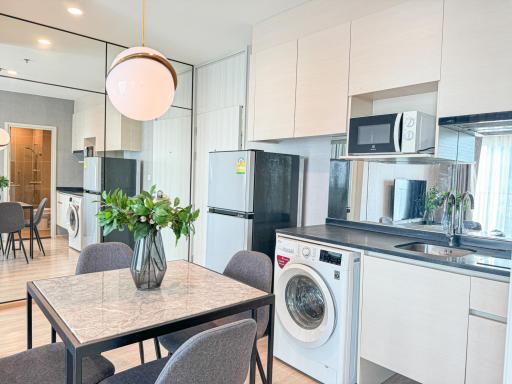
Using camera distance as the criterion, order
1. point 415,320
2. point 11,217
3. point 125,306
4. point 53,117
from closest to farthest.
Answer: point 125,306 → point 415,320 → point 11,217 → point 53,117

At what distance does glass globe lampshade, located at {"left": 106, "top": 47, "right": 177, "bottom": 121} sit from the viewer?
1.70 metres

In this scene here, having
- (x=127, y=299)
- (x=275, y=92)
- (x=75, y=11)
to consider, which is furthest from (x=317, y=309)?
(x=75, y=11)

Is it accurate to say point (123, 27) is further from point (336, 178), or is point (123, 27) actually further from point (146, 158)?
point (336, 178)

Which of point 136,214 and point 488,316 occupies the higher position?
point 136,214

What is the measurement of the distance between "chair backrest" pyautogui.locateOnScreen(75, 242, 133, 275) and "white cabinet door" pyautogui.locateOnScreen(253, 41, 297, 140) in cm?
156

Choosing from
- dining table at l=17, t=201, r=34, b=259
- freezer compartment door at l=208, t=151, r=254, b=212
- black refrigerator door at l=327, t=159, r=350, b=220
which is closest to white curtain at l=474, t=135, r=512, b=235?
black refrigerator door at l=327, t=159, r=350, b=220

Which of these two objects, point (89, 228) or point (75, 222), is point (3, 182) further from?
point (89, 228)

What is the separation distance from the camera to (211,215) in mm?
3432

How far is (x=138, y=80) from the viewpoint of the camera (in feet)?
5.57

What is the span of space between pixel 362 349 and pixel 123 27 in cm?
339

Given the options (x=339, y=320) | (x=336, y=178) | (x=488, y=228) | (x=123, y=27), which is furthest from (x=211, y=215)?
(x=488, y=228)

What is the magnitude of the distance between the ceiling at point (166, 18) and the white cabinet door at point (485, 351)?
8.21 ft

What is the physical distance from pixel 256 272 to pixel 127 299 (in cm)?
77

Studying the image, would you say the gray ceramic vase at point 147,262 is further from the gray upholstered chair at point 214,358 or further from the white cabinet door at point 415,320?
the white cabinet door at point 415,320
